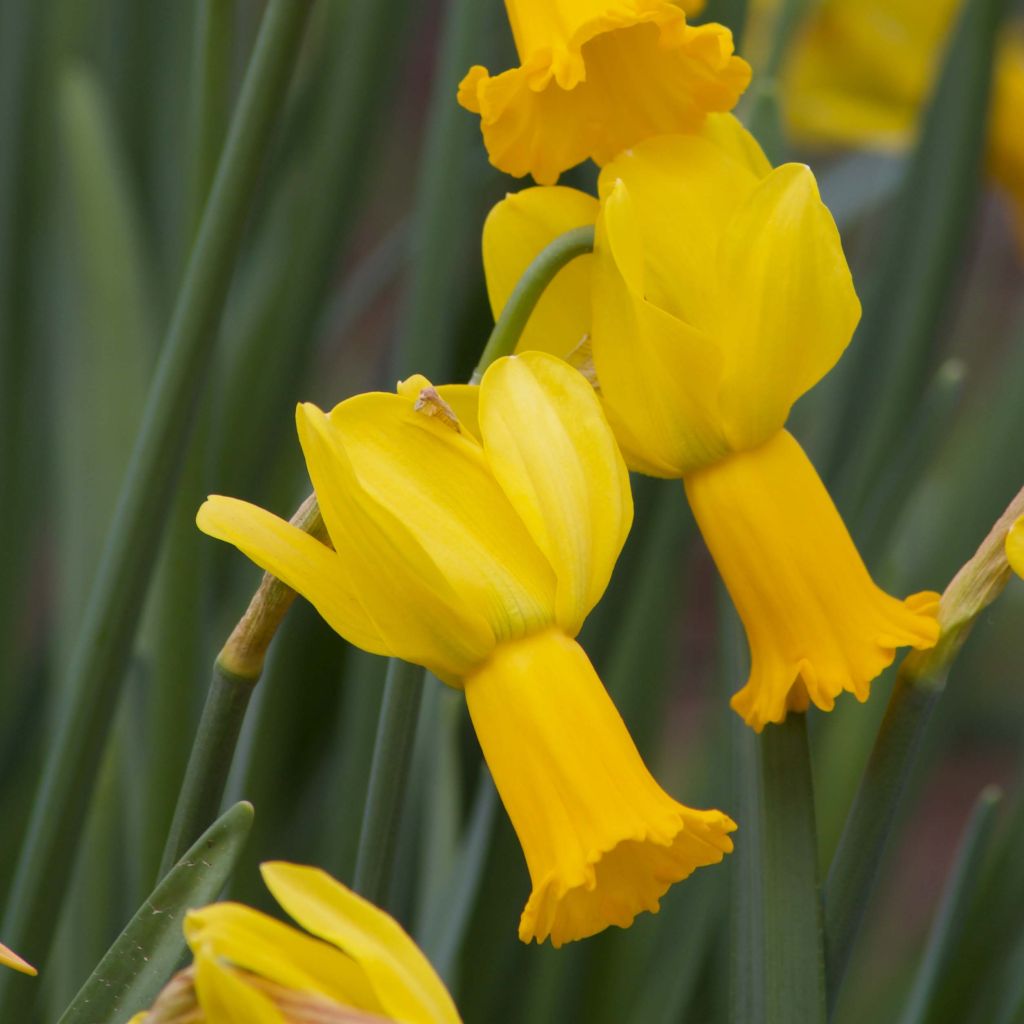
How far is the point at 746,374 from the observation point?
40 centimetres

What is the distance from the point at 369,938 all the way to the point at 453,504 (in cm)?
12

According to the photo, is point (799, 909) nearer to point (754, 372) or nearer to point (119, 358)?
point (754, 372)

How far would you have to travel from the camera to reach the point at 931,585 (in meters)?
0.86

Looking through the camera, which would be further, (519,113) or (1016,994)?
(1016,994)

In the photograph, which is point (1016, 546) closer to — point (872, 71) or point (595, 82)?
point (595, 82)

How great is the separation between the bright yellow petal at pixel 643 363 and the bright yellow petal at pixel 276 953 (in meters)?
0.17

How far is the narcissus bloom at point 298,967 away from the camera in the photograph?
0.29 metres

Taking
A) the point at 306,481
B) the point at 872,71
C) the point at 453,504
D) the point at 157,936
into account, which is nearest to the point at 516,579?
the point at 453,504

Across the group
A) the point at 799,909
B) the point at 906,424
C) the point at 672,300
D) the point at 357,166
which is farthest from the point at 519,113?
the point at 906,424

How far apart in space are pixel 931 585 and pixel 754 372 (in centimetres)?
50

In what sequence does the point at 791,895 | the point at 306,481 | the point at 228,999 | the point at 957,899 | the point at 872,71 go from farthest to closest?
the point at 872,71 < the point at 306,481 < the point at 957,899 < the point at 791,895 < the point at 228,999

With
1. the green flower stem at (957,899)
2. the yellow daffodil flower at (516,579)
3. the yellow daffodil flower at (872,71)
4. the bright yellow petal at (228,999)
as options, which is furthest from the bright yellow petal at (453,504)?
the yellow daffodil flower at (872,71)

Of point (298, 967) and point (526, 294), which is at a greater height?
point (526, 294)

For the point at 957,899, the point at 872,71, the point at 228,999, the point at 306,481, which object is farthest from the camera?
the point at 872,71
